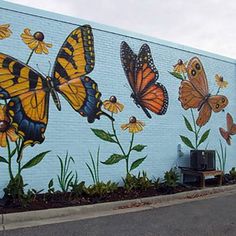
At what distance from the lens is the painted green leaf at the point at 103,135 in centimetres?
1021

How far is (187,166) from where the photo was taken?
498 inches

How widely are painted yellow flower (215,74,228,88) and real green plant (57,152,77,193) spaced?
6.75 meters

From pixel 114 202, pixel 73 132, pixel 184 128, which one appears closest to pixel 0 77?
pixel 73 132

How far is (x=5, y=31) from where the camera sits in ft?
28.9

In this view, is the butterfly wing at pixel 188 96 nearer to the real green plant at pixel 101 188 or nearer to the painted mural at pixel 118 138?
the painted mural at pixel 118 138

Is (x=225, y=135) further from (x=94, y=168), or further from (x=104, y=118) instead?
(x=94, y=168)

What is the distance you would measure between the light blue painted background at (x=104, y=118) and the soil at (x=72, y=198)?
1.60 ft

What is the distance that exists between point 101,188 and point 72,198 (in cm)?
79

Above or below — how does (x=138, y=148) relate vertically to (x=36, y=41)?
below

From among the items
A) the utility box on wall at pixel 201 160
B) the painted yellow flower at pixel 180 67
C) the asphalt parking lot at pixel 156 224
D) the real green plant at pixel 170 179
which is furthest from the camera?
the painted yellow flower at pixel 180 67

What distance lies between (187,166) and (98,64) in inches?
180

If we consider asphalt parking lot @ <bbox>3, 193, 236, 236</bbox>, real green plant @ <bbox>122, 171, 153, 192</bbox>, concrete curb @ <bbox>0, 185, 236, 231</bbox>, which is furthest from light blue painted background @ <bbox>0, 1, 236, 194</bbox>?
asphalt parking lot @ <bbox>3, 193, 236, 236</bbox>

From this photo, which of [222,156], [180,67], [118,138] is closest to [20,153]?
[118,138]

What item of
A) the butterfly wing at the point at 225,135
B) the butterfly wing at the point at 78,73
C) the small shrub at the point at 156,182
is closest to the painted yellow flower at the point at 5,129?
the butterfly wing at the point at 78,73
